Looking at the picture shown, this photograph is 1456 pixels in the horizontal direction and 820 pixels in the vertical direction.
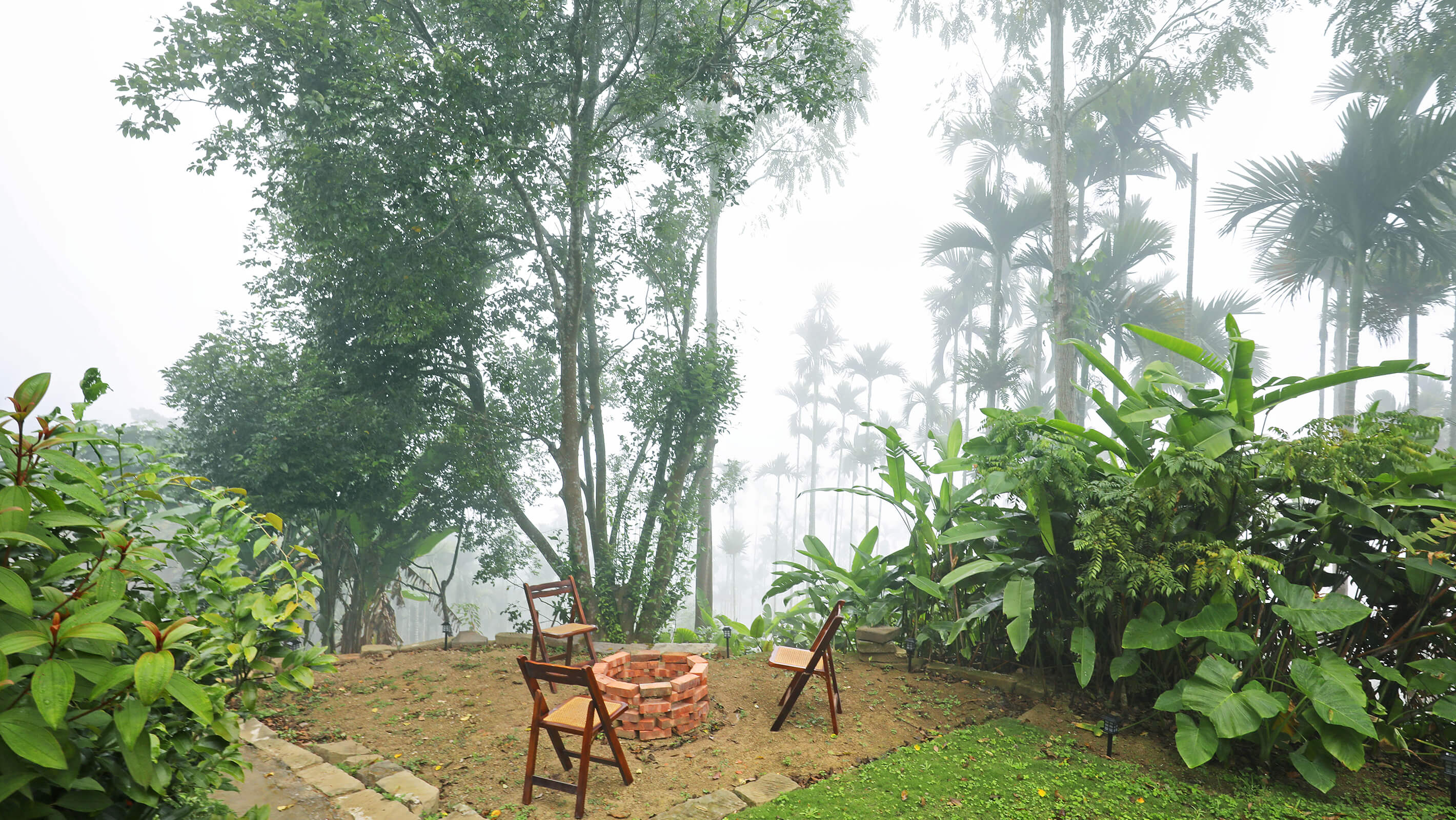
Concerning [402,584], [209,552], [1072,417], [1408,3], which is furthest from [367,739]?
[1408,3]

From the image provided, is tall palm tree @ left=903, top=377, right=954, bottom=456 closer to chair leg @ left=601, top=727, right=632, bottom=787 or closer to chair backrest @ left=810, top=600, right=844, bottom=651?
chair backrest @ left=810, top=600, right=844, bottom=651

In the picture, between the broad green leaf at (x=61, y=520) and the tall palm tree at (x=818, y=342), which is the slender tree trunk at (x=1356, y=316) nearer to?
the broad green leaf at (x=61, y=520)

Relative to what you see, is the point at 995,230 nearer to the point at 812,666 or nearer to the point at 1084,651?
the point at 1084,651

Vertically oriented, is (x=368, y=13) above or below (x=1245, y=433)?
above

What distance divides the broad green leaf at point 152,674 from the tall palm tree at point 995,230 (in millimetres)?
12270

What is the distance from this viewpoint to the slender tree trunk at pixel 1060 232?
351 inches

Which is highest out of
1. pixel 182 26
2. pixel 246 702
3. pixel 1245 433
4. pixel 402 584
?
pixel 182 26

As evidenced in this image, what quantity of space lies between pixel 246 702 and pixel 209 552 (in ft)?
1.79

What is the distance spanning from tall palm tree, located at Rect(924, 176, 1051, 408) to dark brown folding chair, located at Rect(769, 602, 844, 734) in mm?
9747

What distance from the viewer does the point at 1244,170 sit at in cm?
938

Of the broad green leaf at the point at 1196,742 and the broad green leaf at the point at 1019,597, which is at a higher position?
the broad green leaf at the point at 1019,597

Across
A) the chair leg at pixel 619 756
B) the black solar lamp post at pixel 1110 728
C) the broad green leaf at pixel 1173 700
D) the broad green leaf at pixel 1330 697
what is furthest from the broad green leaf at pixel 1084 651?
the chair leg at pixel 619 756

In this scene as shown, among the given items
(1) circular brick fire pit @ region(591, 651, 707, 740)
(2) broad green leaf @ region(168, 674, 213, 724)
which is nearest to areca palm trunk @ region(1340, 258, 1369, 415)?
(1) circular brick fire pit @ region(591, 651, 707, 740)

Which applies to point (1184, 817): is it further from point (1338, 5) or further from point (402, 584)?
point (1338, 5)
